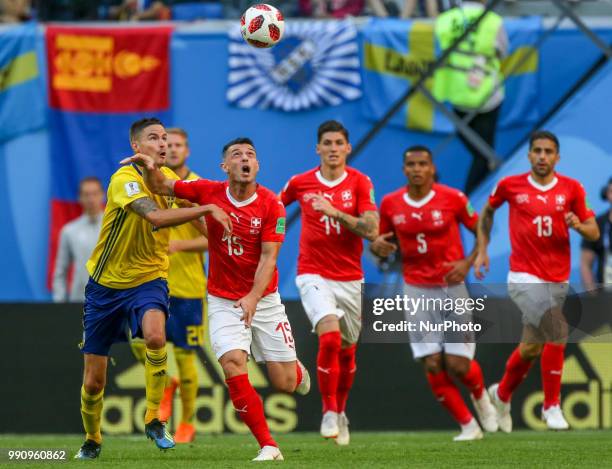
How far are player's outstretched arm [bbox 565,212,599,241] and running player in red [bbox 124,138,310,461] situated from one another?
9.91 feet

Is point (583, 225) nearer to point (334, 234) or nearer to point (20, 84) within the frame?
point (334, 234)

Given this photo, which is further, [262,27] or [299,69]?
[299,69]

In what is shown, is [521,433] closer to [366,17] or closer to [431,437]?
[431,437]

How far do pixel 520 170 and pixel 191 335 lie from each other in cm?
419

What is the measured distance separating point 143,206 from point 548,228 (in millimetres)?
4228

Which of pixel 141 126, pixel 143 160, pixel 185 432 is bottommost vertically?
pixel 185 432

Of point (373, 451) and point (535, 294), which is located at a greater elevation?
point (535, 294)

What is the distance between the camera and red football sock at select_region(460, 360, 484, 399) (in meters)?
12.8

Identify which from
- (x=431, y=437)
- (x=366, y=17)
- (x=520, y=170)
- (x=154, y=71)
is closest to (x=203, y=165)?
(x=154, y=71)

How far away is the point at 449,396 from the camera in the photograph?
41.9 feet

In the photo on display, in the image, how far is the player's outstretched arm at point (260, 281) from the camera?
9.78 metres

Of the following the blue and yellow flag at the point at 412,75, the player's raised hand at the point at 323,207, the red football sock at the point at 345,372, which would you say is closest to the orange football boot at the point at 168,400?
the red football sock at the point at 345,372

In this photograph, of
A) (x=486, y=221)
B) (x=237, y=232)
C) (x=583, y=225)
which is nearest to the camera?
(x=237, y=232)

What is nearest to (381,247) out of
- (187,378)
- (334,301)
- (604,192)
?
(334,301)
